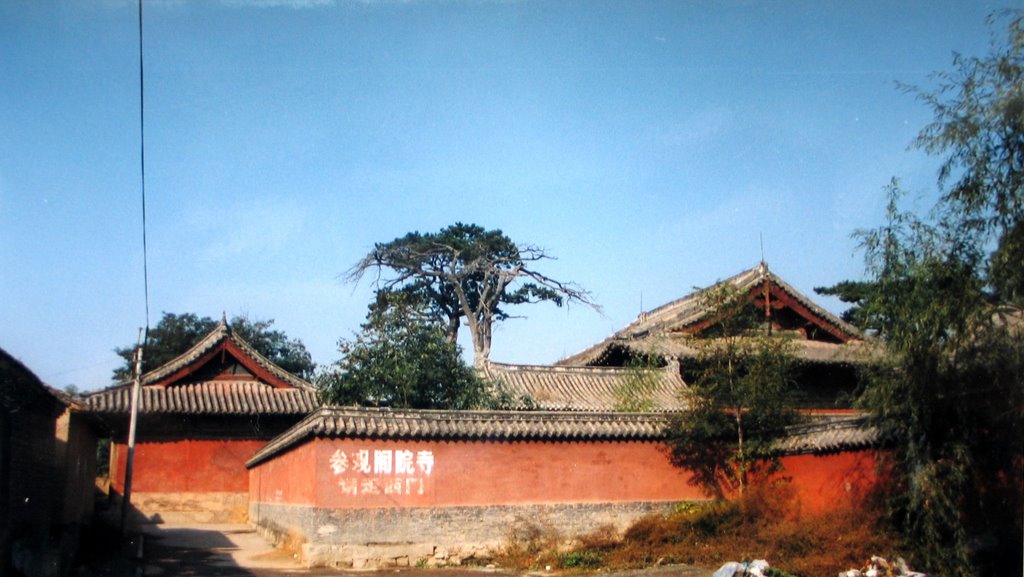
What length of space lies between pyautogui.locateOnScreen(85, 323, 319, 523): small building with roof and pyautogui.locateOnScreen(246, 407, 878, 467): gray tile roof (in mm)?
8288

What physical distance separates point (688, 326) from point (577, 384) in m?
3.59

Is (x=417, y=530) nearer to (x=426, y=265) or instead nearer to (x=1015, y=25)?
(x=1015, y=25)

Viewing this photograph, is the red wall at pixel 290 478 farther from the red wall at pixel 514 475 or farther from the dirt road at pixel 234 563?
the dirt road at pixel 234 563

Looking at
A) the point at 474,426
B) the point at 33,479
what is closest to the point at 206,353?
the point at 33,479

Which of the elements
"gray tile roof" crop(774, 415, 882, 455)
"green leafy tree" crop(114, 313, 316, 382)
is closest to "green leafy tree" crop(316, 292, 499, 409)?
"gray tile roof" crop(774, 415, 882, 455)

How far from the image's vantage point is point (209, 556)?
15031 millimetres

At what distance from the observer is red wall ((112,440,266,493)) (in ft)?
72.7

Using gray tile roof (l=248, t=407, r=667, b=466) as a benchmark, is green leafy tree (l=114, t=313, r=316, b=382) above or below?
above

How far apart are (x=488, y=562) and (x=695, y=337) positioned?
509 centimetres

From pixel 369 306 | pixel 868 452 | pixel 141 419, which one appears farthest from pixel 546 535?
pixel 369 306

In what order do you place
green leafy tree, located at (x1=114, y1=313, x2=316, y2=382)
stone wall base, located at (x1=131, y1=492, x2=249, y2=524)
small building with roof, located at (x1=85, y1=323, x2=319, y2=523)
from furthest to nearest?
1. green leafy tree, located at (x1=114, y1=313, x2=316, y2=382)
2. small building with roof, located at (x1=85, y1=323, x2=319, y2=523)
3. stone wall base, located at (x1=131, y1=492, x2=249, y2=524)

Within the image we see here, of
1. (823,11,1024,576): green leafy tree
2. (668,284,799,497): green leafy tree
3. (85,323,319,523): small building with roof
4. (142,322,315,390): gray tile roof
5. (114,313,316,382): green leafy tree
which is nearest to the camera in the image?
(823,11,1024,576): green leafy tree

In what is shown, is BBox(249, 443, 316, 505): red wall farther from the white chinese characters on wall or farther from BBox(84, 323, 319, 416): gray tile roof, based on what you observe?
BBox(84, 323, 319, 416): gray tile roof

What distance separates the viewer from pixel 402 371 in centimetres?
1870
